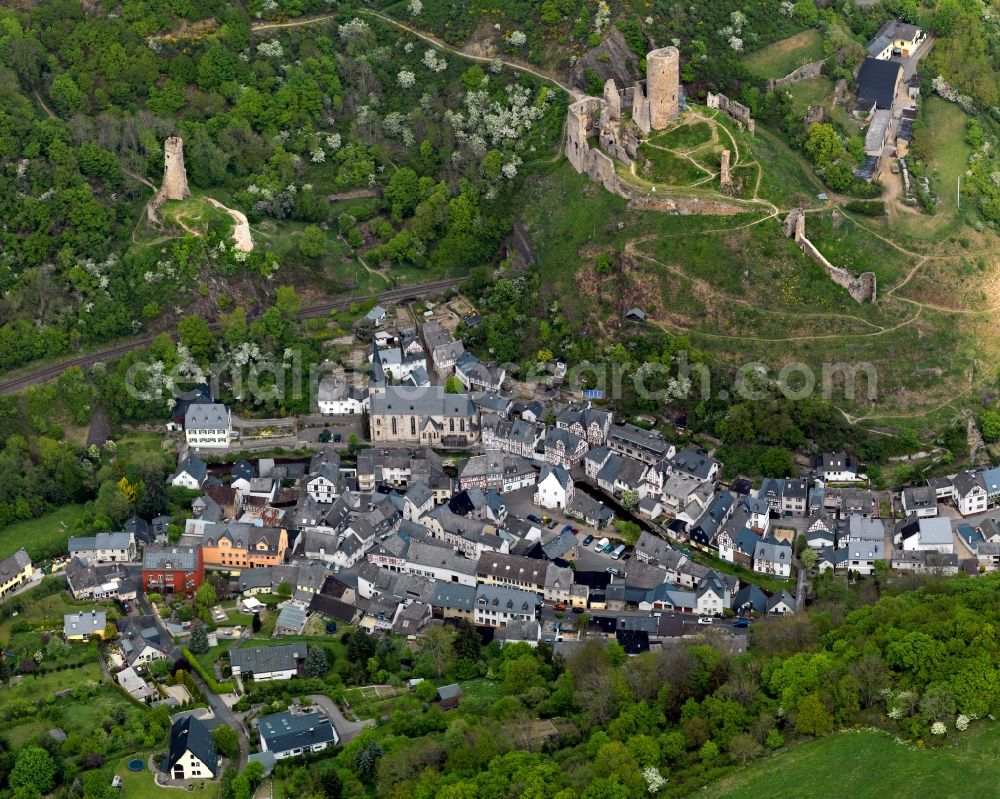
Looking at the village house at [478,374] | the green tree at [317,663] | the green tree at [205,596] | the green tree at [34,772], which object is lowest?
the green tree at [34,772]

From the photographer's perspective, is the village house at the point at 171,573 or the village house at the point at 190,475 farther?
the village house at the point at 190,475

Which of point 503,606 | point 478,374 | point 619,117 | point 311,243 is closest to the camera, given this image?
point 503,606

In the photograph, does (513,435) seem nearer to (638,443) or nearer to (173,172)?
(638,443)

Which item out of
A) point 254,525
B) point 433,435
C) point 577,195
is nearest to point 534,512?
point 433,435

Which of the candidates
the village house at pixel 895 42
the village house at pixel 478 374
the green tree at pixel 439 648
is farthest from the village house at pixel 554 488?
the village house at pixel 895 42

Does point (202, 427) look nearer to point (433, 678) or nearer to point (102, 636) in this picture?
point (102, 636)

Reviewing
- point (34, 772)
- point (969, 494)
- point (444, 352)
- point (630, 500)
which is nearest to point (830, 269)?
point (969, 494)

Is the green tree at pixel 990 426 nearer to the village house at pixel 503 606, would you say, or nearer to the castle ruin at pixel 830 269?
the castle ruin at pixel 830 269
